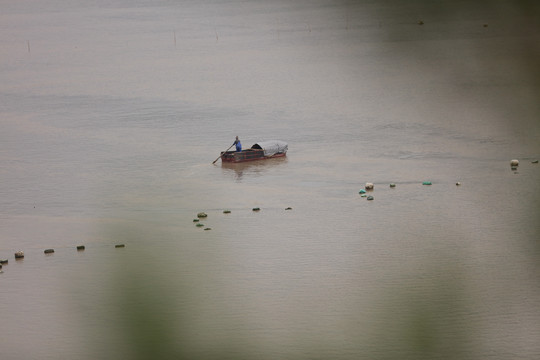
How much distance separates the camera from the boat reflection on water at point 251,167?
59.6 feet

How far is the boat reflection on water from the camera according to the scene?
59.6ft

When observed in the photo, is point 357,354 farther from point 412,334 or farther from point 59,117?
point 59,117

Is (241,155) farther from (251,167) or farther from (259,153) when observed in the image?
(259,153)

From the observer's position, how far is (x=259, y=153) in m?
18.9

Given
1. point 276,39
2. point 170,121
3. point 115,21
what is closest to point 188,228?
point 170,121

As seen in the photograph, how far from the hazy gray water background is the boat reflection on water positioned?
3.2 inches

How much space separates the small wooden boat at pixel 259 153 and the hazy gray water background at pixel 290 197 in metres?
0.20

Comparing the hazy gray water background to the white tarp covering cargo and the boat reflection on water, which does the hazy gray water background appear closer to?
the boat reflection on water

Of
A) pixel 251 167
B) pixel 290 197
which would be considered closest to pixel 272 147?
pixel 251 167

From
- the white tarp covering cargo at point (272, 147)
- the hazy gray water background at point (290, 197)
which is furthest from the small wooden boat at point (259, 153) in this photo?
the hazy gray water background at point (290, 197)

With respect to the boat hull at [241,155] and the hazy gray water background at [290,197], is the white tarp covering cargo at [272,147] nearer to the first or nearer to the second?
the boat hull at [241,155]

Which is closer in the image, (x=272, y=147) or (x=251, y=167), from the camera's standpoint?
(x=251, y=167)

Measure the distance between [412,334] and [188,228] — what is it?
1291 cm

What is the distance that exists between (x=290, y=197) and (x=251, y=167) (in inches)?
106
